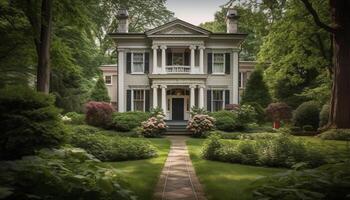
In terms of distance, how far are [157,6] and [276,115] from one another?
90.1 feet

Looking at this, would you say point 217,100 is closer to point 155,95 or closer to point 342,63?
point 155,95

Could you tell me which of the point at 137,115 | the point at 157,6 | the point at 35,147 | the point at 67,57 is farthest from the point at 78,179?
the point at 157,6

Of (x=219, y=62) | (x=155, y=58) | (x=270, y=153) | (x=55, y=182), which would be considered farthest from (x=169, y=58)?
(x=55, y=182)

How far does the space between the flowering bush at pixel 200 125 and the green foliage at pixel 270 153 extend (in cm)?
1303

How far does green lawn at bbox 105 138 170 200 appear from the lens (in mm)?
8775

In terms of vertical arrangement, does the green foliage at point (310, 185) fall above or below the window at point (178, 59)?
below

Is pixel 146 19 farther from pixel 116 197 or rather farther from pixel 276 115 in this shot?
pixel 116 197

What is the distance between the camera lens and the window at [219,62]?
35.4 meters

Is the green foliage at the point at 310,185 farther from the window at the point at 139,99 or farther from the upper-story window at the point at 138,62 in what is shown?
the upper-story window at the point at 138,62

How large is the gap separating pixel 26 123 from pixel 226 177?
497cm

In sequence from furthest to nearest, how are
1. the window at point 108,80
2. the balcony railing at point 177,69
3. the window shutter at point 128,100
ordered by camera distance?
the window at point 108,80 < the window shutter at point 128,100 < the balcony railing at point 177,69

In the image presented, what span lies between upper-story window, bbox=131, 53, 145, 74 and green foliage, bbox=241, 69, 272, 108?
29.5ft

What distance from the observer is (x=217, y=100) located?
35.4 meters

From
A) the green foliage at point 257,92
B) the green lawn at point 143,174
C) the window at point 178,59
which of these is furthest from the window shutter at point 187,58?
the green lawn at point 143,174
